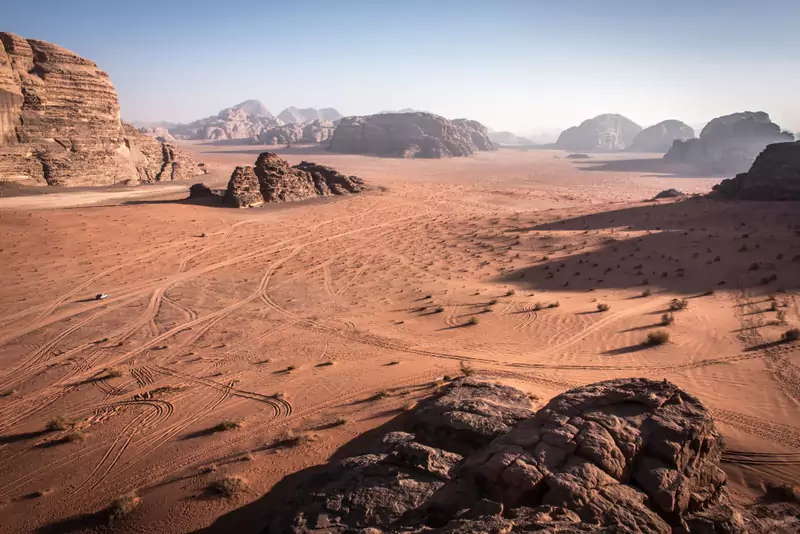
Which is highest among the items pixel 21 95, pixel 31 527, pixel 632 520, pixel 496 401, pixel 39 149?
pixel 21 95

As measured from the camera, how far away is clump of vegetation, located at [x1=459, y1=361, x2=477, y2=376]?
8672mm

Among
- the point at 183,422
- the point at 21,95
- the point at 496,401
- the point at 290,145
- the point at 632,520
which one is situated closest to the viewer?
the point at 632,520

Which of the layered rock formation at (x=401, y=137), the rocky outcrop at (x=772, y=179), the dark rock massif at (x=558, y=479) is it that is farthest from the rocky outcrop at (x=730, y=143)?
the dark rock massif at (x=558, y=479)

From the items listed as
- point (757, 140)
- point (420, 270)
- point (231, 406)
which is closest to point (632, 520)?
point (231, 406)

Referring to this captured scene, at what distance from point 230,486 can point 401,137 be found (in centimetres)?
9601

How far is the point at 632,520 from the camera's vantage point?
11.6ft

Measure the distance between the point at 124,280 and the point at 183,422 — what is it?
1144 centimetres

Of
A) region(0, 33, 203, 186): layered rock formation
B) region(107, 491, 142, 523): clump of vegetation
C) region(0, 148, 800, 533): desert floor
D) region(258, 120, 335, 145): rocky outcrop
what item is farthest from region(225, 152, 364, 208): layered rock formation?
region(258, 120, 335, 145): rocky outcrop

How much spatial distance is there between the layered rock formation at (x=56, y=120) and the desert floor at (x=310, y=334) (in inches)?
437

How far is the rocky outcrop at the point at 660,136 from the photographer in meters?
130

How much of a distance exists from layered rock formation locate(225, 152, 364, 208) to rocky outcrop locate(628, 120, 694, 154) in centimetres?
12171

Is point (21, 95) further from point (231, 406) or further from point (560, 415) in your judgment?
point (560, 415)

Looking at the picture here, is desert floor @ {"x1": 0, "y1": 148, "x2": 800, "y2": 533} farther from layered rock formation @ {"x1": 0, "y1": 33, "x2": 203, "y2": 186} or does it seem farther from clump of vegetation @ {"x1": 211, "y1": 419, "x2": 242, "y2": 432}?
layered rock formation @ {"x1": 0, "y1": 33, "x2": 203, "y2": 186}

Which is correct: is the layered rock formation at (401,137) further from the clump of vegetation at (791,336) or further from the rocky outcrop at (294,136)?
the clump of vegetation at (791,336)
